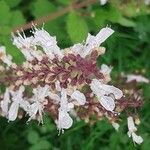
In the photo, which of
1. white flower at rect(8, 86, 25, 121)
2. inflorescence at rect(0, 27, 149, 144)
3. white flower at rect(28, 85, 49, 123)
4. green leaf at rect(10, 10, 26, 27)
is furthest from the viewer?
green leaf at rect(10, 10, 26, 27)

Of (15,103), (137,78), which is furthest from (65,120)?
(137,78)

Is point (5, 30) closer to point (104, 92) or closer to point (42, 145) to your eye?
point (42, 145)

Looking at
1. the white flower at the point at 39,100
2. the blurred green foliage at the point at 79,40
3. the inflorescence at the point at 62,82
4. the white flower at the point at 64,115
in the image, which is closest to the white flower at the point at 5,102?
the inflorescence at the point at 62,82

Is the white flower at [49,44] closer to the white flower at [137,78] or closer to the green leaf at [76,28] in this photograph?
the green leaf at [76,28]

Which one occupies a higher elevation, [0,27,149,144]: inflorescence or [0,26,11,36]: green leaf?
[0,26,11,36]: green leaf

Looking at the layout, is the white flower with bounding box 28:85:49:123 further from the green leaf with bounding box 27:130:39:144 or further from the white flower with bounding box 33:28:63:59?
the green leaf with bounding box 27:130:39:144

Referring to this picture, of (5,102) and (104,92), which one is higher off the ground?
(5,102)

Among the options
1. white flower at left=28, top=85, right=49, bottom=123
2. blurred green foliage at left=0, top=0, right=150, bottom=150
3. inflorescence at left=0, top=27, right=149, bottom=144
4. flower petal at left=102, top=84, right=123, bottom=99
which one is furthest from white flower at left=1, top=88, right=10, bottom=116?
flower petal at left=102, top=84, right=123, bottom=99
